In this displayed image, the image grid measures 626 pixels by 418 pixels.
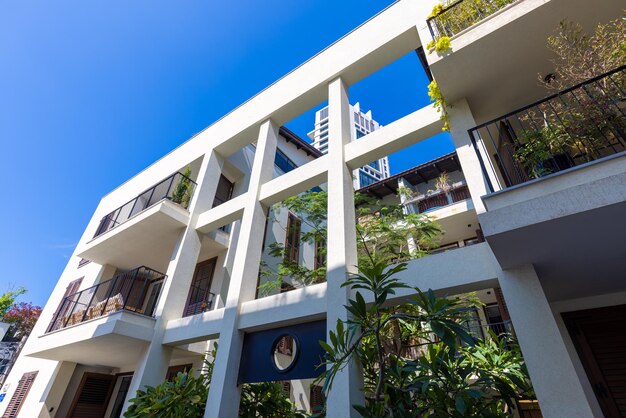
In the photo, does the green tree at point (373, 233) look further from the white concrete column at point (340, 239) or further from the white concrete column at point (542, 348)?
the white concrete column at point (542, 348)

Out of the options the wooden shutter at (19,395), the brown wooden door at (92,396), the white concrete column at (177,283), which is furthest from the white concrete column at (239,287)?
the wooden shutter at (19,395)

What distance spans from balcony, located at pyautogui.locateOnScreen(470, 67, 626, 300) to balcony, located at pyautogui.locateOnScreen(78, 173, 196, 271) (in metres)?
7.99

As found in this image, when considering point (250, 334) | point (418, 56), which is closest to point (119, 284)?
point (250, 334)

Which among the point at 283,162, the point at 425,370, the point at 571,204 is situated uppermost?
the point at 283,162

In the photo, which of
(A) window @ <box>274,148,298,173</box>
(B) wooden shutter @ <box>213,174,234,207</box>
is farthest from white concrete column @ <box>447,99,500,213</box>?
(A) window @ <box>274,148,298,173</box>

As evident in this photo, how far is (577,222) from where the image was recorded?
8.45 feet

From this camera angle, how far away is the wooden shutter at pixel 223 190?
10.5 metres

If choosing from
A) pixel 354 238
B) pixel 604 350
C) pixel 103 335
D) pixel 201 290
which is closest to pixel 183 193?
pixel 201 290

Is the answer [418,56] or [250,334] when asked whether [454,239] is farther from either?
[250,334]

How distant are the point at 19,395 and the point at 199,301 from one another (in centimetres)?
739

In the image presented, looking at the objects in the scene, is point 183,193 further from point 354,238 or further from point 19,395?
point 19,395

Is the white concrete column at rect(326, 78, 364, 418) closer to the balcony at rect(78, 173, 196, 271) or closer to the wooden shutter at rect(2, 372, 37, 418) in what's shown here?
the balcony at rect(78, 173, 196, 271)

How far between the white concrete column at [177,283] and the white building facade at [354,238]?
0.13 feet

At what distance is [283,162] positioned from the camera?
44.5ft
